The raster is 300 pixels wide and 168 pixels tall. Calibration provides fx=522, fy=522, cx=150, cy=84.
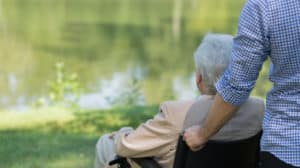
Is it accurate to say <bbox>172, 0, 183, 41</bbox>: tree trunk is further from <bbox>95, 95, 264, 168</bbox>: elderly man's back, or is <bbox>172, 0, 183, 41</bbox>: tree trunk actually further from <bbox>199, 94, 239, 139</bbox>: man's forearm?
<bbox>199, 94, 239, 139</bbox>: man's forearm

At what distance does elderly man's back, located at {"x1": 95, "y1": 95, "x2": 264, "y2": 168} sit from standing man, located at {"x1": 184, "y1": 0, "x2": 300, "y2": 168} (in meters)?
0.42

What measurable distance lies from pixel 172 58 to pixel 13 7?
8908mm

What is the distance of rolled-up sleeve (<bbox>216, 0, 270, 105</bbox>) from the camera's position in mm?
1461

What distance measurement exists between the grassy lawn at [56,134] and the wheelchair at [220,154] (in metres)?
1.70

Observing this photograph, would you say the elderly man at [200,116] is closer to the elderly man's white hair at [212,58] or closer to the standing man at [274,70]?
the elderly man's white hair at [212,58]

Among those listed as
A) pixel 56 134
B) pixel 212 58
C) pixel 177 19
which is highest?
pixel 212 58

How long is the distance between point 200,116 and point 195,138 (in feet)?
0.73

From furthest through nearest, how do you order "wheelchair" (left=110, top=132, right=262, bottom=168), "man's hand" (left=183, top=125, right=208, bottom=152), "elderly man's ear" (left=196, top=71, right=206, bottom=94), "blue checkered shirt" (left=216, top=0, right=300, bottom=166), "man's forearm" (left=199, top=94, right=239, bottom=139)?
Answer: 1. "elderly man's ear" (left=196, top=71, right=206, bottom=94)
2. "wheelchair" (left=110, top=132, right=262, bottom=168)
3. "man's hand" (left=183, top=125, right=208, bottom=152)
4. "man's forearm" (left=199, top=94, right=239, bottom=139)
5. "blue checkered shirt" (left=216, top=0, right=300, bottom=166)

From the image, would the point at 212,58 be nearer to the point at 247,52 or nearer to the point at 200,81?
the point at 200,81

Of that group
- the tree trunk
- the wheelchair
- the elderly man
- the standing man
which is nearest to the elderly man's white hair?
the elderly man

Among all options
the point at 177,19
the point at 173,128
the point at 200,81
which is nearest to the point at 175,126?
the point at 173,128

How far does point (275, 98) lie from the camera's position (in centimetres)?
154

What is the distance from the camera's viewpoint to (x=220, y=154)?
1907 mm

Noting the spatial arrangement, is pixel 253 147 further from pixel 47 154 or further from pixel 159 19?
pixel 159 19
